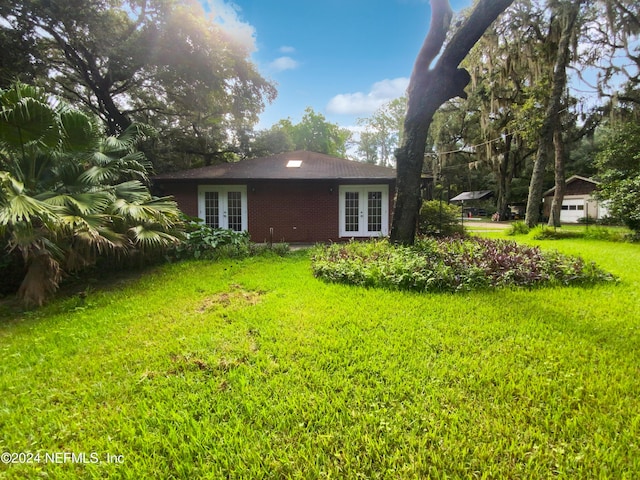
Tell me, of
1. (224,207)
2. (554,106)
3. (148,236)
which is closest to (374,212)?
(224,207)

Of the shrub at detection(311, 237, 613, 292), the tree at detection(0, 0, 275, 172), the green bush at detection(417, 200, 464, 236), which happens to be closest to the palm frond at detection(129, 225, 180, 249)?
the shrub at detection(311, 237, 613, 292)

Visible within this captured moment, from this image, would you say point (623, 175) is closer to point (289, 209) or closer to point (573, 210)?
point (573, 210)

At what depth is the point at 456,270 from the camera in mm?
4938

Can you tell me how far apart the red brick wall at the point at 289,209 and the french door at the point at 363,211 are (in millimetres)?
331

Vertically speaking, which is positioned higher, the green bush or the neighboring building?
the neighboring building

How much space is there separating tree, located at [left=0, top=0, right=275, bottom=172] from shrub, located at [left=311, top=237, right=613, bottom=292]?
11.3 meters

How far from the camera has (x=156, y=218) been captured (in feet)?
18.7

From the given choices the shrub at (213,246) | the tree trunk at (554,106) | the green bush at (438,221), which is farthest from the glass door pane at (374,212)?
the tree trunk at (554,106)

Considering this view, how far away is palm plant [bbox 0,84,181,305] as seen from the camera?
407 cm

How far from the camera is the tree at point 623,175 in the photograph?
984cm

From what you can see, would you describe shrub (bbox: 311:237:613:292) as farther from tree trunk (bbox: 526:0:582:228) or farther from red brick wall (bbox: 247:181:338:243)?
tree trunk (bbox: 526:0:582:228)

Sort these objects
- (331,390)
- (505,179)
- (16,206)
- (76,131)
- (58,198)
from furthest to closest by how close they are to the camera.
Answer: (505,179)
(76,131)
(58,198)
(16,206)
(331,390)

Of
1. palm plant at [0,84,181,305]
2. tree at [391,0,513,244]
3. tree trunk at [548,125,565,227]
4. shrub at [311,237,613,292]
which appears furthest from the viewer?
tree trunk at [548,125,565,227]

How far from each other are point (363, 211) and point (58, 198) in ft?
27.5
